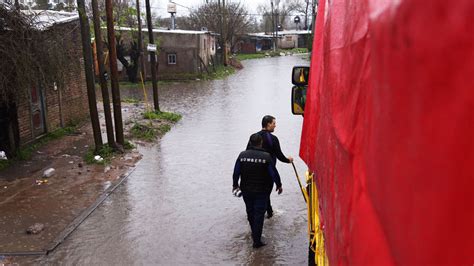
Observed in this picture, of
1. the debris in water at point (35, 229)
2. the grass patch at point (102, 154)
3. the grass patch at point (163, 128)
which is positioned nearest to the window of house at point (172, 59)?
the grass patch at point (163, 128)

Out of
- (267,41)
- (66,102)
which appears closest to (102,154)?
(66,102)

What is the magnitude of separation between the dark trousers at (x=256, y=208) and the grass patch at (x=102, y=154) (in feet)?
17.5

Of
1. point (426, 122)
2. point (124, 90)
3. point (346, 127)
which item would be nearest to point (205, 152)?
point (346, 127)

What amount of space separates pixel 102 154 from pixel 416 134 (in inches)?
423

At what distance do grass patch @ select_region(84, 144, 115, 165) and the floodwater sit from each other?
2.53ft

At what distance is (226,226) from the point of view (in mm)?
7223

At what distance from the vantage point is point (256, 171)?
6.05 metres

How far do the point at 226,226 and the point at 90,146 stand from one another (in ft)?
20.9

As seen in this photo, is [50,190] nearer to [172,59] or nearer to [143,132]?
[143,132]

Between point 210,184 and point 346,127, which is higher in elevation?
point 346,127

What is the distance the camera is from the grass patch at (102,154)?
35.1 feet

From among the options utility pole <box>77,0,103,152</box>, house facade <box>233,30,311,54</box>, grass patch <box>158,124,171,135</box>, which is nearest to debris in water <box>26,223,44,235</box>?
utility pole <box>77,0,103,152</box>

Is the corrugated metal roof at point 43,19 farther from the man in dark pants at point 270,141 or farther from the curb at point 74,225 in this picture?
the man in dark pants at point 270,141

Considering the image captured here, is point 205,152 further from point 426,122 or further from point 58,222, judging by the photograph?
point 426,122
